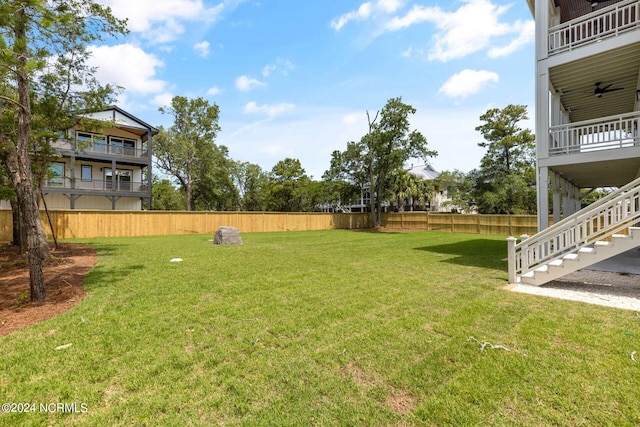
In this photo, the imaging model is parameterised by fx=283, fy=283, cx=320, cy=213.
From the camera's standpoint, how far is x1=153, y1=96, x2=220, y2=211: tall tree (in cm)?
2562

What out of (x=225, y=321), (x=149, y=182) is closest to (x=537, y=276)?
(x=225, y=321)

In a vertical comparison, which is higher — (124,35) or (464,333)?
(124,35)

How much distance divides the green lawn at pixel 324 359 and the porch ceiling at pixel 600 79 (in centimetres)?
655

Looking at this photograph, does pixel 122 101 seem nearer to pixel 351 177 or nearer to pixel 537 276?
pixel 537 276

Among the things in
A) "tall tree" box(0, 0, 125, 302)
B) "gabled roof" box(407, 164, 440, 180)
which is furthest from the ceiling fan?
"gabled roof" box(407, 164, 440, 180)

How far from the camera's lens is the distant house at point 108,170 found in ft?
60.8

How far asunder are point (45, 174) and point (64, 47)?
13.2ft

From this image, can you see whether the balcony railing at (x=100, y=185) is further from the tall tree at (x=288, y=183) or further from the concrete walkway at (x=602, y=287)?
the concrete walkway at (x=602, y=287)

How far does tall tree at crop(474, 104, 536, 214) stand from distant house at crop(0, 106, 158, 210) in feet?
89.1

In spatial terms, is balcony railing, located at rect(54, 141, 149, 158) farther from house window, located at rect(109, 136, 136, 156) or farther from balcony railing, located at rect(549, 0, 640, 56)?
balcony railing, located at rect(549, 0, 640, 56)

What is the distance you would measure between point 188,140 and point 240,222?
12.2 m

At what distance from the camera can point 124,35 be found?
816 centimetres

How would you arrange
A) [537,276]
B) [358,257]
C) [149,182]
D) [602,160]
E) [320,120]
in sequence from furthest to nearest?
1. [149,182]
2. [320,120]
3. [358,257]
4. [602,160]
5. [537,276]

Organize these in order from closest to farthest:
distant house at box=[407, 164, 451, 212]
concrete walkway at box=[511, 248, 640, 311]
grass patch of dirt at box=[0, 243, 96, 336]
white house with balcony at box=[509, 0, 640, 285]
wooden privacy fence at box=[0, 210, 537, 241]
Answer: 1. grass patch of dirt at box=[0, 243, 96, 336]
2. concrete walkway at box=[511, 248, 640, 311]
3. white house with balcony at box=[509, 0, 640, 285]
4. wooden privacy fence at box=[0, 210, 537, 241]
5. distant house at box=[407, 164, 451, 212]
